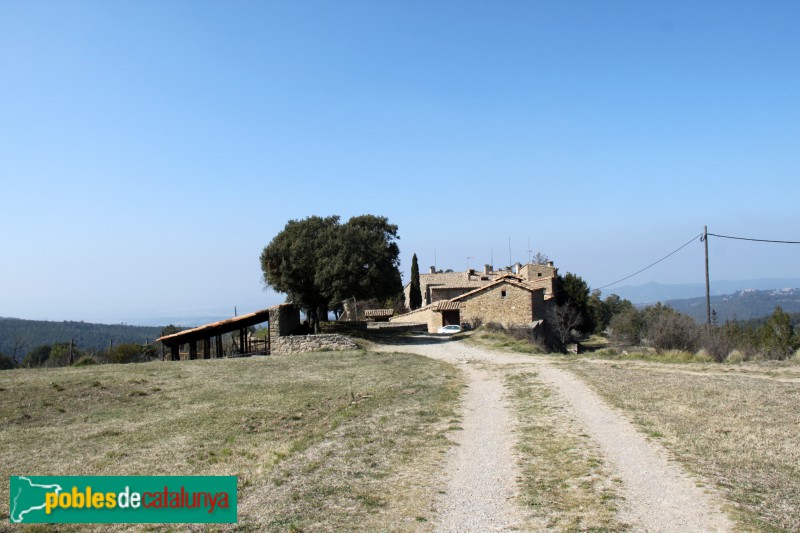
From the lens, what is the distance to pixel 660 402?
13477 mm

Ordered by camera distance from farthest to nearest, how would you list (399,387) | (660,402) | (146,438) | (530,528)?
1. (399,387)
2. (660,402)
3. (146,438)
4. (530,528)

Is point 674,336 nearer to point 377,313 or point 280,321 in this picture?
point 280,321

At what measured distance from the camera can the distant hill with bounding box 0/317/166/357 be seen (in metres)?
86.9

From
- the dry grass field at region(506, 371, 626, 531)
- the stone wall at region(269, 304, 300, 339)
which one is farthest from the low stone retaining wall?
the dry grass field at region(506, 371, 626, 531)

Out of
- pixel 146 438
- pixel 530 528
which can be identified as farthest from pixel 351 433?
pixel 530 528

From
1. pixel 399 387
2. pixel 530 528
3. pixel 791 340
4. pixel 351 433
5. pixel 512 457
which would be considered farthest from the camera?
pixel 791 340

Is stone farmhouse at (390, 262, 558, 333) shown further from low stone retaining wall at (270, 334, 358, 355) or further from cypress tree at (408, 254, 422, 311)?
low stone retaining wall at (270, 334, 358, 355)

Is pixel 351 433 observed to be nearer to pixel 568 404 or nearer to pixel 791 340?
pixel 568 404

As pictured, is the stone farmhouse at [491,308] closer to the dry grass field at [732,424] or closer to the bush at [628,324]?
the bush at [628,324]

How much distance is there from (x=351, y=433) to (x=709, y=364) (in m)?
17.8

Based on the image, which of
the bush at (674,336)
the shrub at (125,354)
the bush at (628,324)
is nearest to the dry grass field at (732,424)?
the bush at (674,336)

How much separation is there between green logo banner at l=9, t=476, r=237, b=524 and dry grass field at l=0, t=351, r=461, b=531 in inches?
9.7

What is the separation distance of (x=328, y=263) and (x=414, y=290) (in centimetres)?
3656

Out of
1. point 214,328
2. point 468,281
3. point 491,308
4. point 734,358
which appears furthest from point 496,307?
point 468,281
